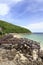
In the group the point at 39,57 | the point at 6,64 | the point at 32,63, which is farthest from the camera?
the point at 39,57

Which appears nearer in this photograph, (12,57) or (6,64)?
(6,64)

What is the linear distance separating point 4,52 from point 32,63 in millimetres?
2367

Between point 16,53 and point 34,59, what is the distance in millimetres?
1442

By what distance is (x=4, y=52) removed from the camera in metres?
13.9

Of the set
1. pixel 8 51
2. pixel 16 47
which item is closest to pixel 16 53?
pixel 8 51

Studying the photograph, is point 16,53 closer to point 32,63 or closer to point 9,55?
point 9,55

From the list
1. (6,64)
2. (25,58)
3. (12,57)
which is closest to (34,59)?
(25,58)

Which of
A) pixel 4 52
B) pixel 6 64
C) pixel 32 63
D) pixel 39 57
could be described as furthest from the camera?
pixel 39 57

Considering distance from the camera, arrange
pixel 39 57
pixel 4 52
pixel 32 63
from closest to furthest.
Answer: pixel 32 63, pixel 4 52, pixel 39 57

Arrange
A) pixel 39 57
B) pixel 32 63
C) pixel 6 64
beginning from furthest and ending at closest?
1. pixel 39 57
2. pixel 32 63
3. pixel 6 64

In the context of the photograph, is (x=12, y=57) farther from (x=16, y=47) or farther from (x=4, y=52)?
(x=16, y=47)

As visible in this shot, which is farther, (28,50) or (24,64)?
(28,50)

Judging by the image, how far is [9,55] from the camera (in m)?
13.5

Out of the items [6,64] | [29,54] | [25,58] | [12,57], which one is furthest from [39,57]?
[6,64]
